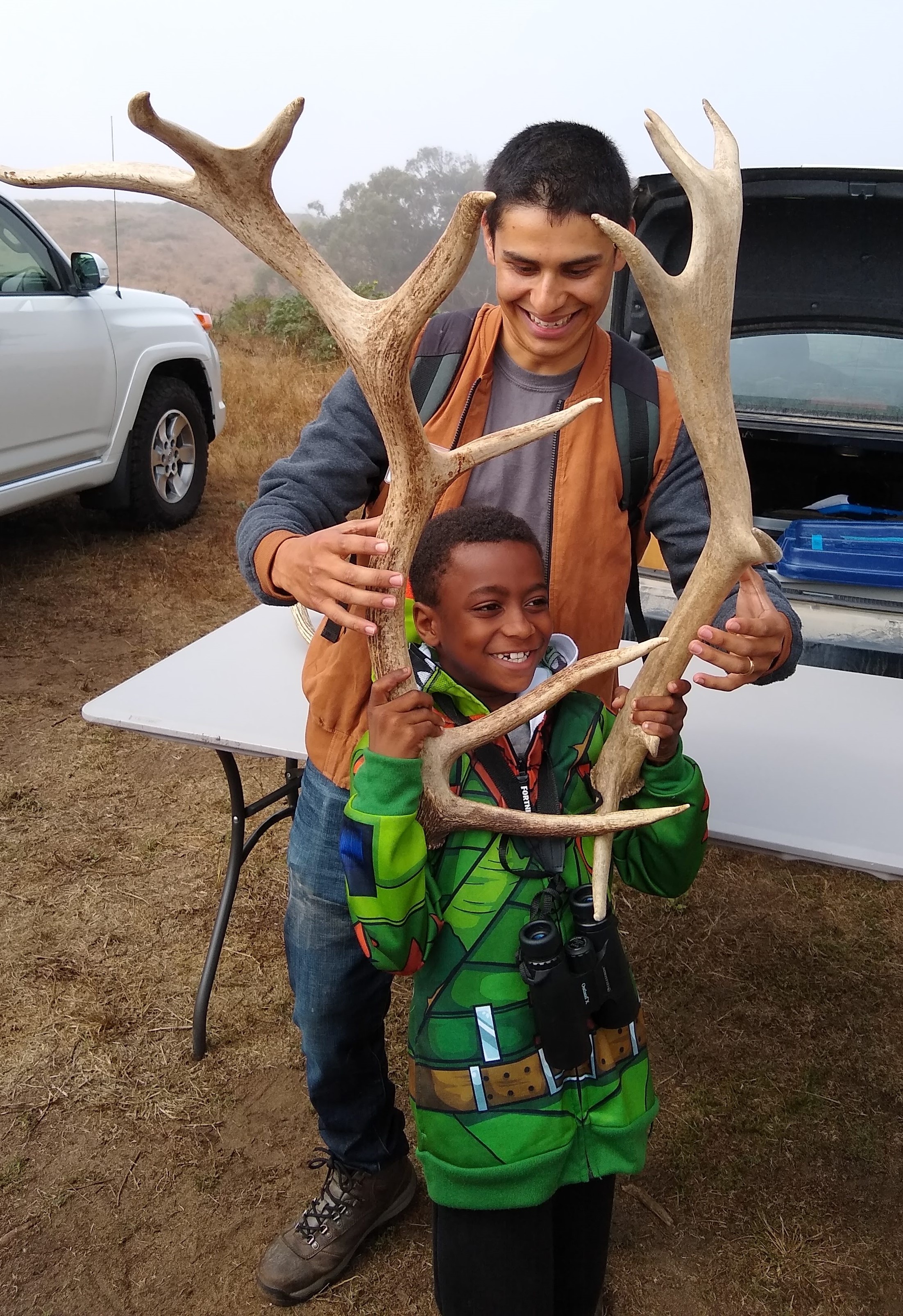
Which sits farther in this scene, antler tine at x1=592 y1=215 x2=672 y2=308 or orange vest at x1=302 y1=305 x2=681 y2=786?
orange vest at x1=302 y1=305 x2=681 y2=786

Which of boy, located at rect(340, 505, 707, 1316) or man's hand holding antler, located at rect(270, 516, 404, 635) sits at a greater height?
man's hand holding antler, located at rect(270, 516, 404, 635)

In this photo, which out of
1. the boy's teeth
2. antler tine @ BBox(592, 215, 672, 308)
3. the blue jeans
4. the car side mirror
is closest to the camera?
antler tine @ BBox(592, 215, 672, 308)

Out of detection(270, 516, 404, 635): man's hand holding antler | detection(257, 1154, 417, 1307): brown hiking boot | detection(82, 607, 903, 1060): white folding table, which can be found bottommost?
detection(257, 1154, 417, 1307): brown hiking boot

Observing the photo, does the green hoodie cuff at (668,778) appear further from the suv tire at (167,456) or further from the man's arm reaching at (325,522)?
the suv tire at (167,456)

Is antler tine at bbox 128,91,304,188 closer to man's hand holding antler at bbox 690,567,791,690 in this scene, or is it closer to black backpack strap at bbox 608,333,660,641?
black backpack strap at bbox 608,333,660,641

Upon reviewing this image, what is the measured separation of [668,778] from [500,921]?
33 cm

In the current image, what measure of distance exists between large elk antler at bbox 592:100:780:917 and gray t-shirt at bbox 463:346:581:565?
207mm

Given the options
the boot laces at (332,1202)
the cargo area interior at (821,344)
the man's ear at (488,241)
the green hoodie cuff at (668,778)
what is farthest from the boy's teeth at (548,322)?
the cargo area interior at (821,344)

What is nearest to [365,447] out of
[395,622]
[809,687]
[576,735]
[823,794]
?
[395,622]

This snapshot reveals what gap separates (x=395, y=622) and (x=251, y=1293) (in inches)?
58.7

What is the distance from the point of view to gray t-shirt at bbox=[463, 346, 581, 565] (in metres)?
1.61

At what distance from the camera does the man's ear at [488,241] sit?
1.52 meters

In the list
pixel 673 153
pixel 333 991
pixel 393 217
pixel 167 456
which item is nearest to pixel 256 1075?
pixel 333 991

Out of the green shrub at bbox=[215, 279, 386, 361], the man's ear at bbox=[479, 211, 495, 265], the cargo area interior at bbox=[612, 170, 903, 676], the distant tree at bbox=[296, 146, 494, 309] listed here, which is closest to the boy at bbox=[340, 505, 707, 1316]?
the man's ear at bbox=[479, 211, 495, 265]
